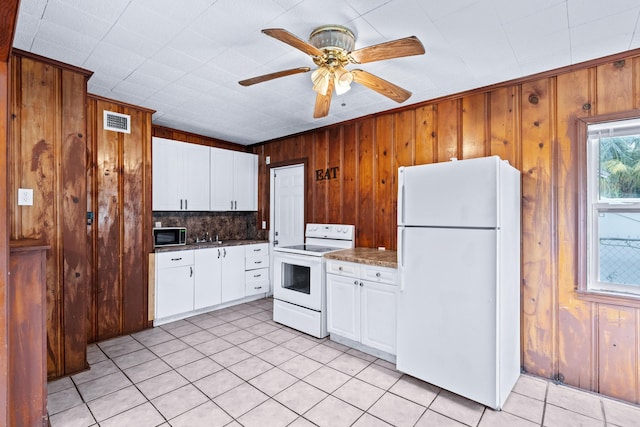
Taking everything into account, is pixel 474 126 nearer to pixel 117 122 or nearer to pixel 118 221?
pixel 117 122

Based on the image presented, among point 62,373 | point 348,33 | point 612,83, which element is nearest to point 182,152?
point 62,373

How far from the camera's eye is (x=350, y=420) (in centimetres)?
201

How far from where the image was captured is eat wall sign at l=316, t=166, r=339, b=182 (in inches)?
159

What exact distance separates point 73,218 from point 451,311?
307 centimetres

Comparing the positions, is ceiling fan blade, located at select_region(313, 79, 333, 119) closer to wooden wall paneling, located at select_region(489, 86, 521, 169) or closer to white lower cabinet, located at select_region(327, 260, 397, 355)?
white lower cabinet, located at select_region(327, 260, 397, 355)

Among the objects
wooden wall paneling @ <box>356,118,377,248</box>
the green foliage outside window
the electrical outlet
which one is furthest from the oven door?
the green foliage outside window

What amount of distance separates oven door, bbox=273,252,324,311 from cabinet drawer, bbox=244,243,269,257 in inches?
36.1

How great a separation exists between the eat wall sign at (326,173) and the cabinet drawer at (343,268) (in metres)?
1.30

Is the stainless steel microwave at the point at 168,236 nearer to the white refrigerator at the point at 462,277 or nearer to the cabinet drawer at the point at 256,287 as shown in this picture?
the cabinet drawer at the point at 256,287

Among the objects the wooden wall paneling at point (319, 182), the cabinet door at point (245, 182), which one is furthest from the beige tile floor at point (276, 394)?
the cabinet door at point (245, 182)

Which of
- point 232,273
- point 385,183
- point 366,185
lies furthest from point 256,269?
point 385,183

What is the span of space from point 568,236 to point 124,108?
4.28m

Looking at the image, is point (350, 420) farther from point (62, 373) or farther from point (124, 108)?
point (124, 108)

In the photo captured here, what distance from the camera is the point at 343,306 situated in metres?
3.08
